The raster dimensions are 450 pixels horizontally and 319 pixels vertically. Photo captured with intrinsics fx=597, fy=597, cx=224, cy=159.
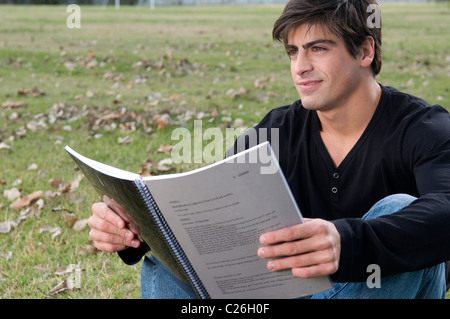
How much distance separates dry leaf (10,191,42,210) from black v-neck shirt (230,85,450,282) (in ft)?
5.83

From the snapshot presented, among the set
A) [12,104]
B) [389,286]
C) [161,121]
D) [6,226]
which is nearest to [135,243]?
[389,286]

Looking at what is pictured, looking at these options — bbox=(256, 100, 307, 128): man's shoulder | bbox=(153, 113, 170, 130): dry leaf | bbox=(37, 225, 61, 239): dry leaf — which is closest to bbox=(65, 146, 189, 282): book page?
bbox=(256, 100, 307, 128): man's shoulder

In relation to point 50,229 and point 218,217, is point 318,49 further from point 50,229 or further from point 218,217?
point 50,229

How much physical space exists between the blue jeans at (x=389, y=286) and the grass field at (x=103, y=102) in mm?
898

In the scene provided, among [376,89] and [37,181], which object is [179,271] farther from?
[37,181]

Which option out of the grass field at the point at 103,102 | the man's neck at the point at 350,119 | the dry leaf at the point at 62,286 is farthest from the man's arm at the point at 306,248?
the dry leaf at the point at 62,286

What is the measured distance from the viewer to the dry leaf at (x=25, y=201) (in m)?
3.59

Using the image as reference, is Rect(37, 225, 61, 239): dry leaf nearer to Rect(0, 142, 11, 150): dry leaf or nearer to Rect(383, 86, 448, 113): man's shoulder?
Rect(0, 142, 11, 150): dry leaf

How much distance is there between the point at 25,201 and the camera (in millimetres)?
3633

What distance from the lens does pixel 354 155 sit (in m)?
2.12

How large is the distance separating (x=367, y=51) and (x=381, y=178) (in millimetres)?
561

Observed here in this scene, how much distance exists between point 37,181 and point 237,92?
2851 millimetres

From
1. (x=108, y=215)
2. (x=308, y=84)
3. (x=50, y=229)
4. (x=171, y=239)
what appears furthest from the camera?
(x=50, y=229)

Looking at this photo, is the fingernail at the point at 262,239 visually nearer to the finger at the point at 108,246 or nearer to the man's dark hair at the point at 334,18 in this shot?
the finger at the point at 108,246
